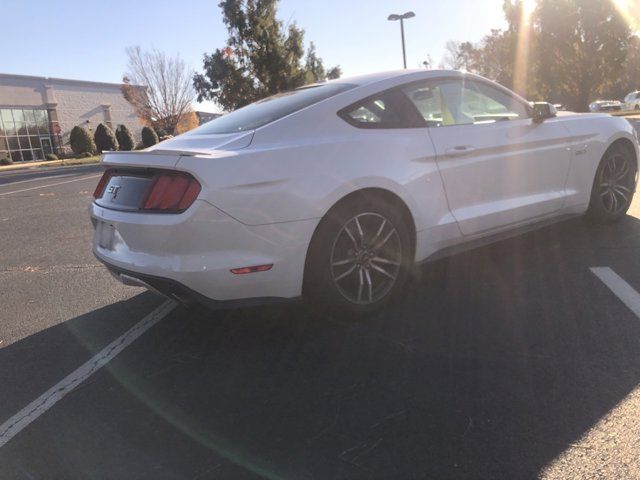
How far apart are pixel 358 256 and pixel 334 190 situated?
1.62 feet

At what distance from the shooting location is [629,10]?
34219mm

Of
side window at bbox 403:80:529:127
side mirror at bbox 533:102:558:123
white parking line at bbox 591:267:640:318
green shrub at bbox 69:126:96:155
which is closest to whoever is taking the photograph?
white parking line at bbox 591:267:640:318

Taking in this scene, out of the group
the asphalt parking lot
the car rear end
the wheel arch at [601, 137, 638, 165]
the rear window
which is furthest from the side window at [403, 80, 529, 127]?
the car rear end

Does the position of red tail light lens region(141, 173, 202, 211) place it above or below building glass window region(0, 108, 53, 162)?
below

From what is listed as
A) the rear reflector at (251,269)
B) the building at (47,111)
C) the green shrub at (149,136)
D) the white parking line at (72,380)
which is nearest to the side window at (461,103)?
the rear reflector at (251,269)

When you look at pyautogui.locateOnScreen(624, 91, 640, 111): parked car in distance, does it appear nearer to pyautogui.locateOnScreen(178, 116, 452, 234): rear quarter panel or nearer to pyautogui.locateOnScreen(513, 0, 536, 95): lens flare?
pyautogui.locateOnScreen(513, 0, 536, 95): lens flare

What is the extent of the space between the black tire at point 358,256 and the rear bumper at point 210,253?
11cm

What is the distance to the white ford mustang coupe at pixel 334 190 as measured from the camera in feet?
10.3

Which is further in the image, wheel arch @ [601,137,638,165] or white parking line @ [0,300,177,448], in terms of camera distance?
wheel arch @ [601,137,638,165]

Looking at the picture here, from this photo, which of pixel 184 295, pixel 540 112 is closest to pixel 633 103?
pixel 540 112

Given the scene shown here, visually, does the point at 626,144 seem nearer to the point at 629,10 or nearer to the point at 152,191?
the point at 152,191

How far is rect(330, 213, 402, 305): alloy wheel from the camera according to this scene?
11.6 ft

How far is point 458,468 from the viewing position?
2.23m

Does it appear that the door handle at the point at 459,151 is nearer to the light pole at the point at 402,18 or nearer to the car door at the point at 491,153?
the car door at the point at 491,153
